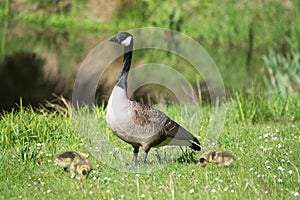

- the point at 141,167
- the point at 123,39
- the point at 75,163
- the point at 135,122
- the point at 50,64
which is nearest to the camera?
the point at 75,163

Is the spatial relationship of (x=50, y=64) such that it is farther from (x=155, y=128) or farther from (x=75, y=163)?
(x=75, y=163)

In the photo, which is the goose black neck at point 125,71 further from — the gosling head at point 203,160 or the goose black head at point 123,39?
the gosling head at point 203,160

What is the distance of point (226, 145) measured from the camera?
25.1ft

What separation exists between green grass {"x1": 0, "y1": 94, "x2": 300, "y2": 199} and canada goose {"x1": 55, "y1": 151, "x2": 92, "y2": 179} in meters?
0.10

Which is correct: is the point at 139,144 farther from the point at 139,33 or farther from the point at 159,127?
the point at 139,33

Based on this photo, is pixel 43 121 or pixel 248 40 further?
pixel 248 40

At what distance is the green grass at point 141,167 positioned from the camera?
18.3 feet

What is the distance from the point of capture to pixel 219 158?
642 centimetres

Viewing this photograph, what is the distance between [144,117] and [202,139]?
169cm

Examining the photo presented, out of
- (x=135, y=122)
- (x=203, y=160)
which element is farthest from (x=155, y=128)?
(x=203, y=160)

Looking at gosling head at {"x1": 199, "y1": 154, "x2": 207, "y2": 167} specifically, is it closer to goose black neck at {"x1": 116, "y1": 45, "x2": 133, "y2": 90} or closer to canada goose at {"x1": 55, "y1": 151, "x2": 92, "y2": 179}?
goose black neck at {"x1": 116, "y1": 45, "x2": 133, "y2": 90}

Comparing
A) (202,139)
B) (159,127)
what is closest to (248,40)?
(202,139)

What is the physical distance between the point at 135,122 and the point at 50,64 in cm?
1189

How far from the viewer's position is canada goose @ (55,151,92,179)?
19.7 ft
